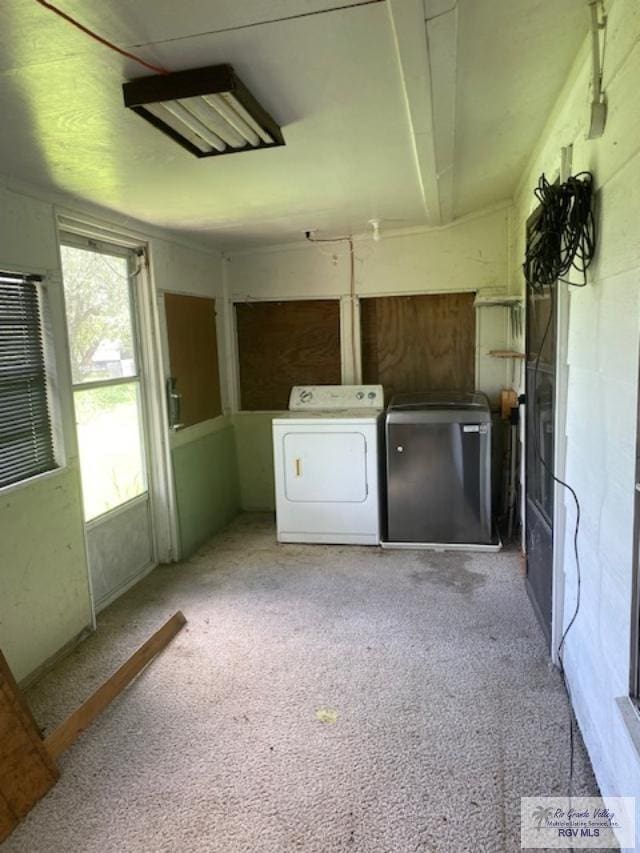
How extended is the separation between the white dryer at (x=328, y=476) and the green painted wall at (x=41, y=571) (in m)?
1.51

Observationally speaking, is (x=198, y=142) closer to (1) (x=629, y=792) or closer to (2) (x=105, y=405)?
(2) (x=105, y=405)

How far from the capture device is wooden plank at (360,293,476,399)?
4.39 m

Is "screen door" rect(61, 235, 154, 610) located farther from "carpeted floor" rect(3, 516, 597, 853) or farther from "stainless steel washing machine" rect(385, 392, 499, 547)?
"stainless steel washing machine" rect(385, 392, 499, 547)

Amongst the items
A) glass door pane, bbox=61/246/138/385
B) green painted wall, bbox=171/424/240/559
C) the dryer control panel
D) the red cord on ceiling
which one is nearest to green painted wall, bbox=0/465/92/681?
glass door pane, bbox=61/246/138/385

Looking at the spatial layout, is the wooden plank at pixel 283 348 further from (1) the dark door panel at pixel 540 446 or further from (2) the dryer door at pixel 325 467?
(1) the dark door panel at pixel 540 446

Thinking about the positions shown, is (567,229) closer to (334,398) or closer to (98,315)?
(98,315)

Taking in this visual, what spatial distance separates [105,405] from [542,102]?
8.56 ft

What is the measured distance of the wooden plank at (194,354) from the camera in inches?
152

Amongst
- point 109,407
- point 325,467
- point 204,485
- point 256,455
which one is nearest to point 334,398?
point 325,467

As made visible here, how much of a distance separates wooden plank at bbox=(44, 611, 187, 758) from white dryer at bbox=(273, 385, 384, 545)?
1.31 metres

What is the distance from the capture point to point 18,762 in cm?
184

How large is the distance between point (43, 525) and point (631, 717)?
7.76 ft

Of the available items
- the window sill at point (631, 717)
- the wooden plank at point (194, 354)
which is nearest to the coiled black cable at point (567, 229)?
the window sill at point (631, 717)

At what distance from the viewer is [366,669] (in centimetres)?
250
